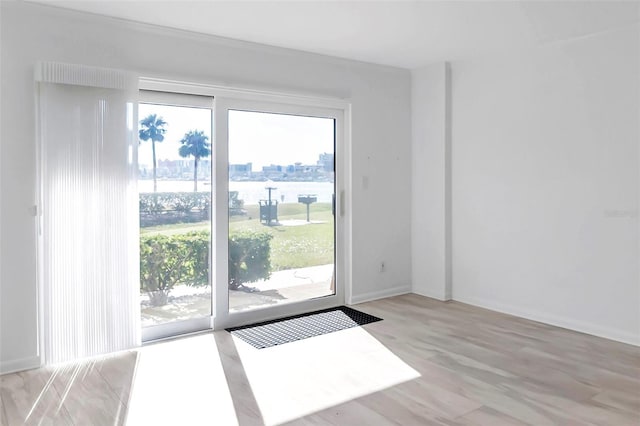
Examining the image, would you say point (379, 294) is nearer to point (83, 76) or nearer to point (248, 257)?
point (248, 257)

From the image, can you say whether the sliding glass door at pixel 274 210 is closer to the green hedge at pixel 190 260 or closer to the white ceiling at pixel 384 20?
the green hedge at pixel 190 260

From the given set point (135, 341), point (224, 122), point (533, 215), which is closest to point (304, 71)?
point (224, 122)

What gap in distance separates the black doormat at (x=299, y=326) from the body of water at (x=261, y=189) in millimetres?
1127

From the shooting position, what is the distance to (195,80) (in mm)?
4223

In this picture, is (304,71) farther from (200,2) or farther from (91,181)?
(91,181)

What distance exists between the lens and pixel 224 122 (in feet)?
14.6

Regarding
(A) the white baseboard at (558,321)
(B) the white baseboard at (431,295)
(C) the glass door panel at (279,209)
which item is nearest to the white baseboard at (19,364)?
(C) the glass door panel at (279,209)

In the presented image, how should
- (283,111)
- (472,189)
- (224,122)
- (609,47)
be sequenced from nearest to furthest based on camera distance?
1. (609,47)
2. (224,122)
3. (283,111)
4. (472,189)

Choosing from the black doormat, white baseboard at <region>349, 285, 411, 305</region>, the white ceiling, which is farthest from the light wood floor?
the white ceiling

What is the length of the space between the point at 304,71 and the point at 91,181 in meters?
2.24

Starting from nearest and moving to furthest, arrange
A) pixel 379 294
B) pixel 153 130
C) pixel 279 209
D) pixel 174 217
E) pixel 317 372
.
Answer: pixel 317 372
pixel 153 130
pixel 174 217
pixel 279 209
pixel 379 294

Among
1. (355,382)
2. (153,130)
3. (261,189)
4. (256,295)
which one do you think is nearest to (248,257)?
(256,295)

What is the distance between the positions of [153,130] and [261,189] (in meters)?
1.11

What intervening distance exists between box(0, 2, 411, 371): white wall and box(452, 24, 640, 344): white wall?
0.70 m
